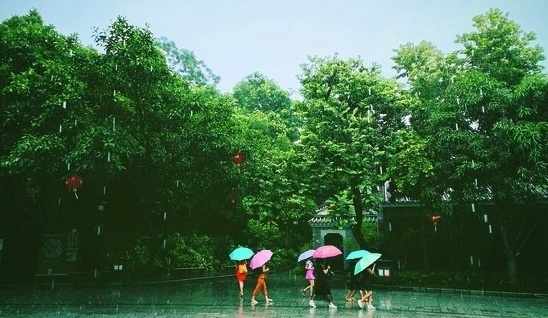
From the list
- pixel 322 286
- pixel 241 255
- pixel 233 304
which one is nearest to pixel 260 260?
pixel 241 255

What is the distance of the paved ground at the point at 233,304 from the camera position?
37.9ft

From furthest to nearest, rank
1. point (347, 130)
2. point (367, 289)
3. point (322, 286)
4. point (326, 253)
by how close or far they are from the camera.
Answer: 1. point (347, 130)
2. point (326, 253)
3. point (322, 286)
4. point (367, 289)

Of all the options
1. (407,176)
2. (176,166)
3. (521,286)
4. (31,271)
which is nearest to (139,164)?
(176,166)

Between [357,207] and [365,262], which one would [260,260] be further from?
[357,207]

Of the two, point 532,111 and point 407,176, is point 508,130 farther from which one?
point 407,176

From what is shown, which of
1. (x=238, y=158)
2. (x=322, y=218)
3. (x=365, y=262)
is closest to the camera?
(x=365, y=262)

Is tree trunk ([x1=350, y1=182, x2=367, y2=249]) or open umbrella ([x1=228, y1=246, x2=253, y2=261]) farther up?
tree trunk ([x1=350, y1=182, x2=367, y2=249])

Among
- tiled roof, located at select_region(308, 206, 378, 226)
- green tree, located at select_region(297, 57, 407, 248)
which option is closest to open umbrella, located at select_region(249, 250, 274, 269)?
green tree, located at select_region(297, 57, 407, 248)

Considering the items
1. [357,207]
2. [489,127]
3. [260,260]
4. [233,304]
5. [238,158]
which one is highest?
[489,127]

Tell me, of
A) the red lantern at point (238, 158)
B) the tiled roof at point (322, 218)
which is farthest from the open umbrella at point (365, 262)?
the tiled roof at point (322, 218)

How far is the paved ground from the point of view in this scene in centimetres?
1155

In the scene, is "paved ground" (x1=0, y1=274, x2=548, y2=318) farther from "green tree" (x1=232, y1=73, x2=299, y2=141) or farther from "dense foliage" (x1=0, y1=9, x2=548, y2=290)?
"green tree" (x1=232, y1=73, x2=299, y2=141)

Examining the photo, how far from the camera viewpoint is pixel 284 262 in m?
31.9

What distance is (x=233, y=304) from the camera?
45.0 ft
